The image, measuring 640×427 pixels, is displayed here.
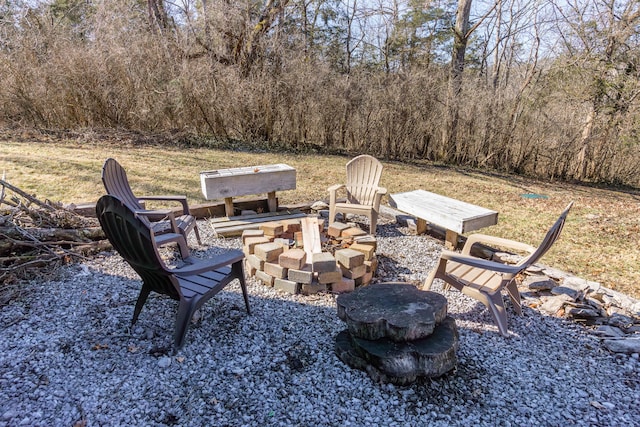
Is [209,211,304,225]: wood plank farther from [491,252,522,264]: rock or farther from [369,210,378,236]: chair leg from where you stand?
[491,252,522,264]: rock

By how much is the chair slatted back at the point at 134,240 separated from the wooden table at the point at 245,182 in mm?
2013

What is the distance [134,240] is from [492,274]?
236 cm

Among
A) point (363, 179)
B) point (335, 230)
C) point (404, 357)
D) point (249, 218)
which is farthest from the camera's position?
→ point (363, 179)

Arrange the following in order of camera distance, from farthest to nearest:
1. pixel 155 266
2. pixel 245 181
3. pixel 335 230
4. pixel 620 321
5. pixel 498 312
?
pixel 245 181, pixel 335 230, pixel 620 321, pixel 498 312, pixel 155 266

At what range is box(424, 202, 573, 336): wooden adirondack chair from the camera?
2377 millimetres

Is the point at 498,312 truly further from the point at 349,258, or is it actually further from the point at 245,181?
the point at 245,181

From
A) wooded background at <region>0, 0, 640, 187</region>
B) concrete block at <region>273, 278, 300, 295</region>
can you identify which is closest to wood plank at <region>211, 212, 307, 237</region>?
concrete block at <region>273, 278, 300, 295</region>

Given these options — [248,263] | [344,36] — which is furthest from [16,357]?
[344,36]

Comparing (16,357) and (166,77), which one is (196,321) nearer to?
(16,357)

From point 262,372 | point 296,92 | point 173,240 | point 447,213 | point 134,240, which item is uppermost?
point 296,92

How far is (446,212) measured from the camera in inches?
148

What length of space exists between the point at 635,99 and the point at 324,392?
803cm

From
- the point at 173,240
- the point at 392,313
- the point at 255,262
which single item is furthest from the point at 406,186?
the point at 392,313

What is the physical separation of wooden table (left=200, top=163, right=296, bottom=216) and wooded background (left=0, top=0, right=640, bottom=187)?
4700 millimetres
